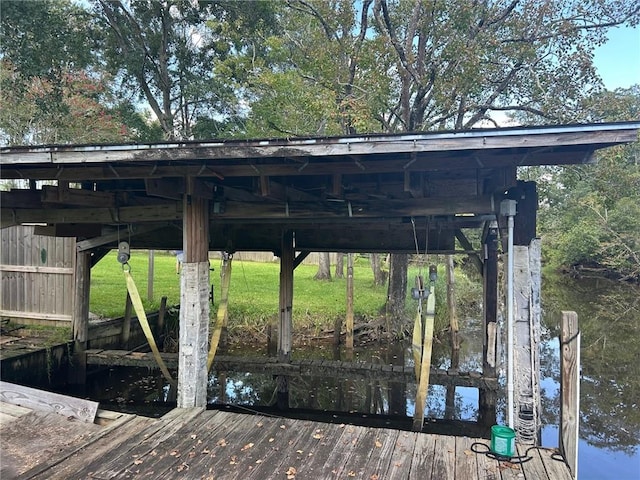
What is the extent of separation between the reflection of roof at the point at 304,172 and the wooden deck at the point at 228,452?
2002mm

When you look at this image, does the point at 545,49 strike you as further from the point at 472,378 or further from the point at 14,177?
the point at 14,177

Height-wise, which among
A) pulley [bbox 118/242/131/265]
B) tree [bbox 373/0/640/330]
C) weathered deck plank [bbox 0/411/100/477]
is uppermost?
tree [bbox 373/0/640/330]

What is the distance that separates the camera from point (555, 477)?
2990 millimetres

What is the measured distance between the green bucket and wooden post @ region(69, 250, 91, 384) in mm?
6477

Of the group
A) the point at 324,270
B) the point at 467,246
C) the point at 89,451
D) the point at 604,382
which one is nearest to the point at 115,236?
the point at 89,451

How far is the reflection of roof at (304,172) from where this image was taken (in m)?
2.94

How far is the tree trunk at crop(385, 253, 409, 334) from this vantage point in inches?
415

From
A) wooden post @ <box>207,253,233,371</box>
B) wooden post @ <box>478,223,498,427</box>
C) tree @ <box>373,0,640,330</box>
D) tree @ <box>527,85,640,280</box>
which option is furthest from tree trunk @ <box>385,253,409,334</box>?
wooden post @ <box>207,253,233,371</box>

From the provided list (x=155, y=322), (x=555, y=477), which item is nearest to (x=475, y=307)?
(x=155, y=322)

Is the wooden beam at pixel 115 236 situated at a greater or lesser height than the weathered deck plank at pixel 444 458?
greater

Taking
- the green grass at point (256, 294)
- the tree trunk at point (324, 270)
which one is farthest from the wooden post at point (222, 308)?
the tree trunk at point (324, 270)

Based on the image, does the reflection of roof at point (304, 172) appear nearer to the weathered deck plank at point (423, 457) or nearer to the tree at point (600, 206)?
the weathered deck plank at point (423, 457)

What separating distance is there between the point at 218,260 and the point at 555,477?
56.4 feet

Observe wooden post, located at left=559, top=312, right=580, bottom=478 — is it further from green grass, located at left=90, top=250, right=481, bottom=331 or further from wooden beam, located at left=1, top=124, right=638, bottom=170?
green grass, located at left=90, top=250, right=481, bottom=331
